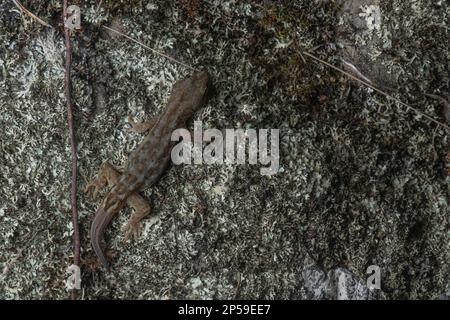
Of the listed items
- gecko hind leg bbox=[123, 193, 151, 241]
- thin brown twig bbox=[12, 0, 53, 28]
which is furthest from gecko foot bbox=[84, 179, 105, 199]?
thin brown twig bbox=[12, 0, 53, 28]

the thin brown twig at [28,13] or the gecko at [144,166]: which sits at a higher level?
the thin brown twig at [28,13]

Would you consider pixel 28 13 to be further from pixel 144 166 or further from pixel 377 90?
pixel 377 90

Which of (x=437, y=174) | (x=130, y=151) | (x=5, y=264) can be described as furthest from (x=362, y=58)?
(x=5, y=264)

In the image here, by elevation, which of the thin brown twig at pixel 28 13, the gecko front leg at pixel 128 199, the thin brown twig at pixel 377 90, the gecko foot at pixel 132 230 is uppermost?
the thin brown twig at pixel 28 13

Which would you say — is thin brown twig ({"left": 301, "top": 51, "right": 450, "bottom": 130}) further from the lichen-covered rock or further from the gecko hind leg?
the gecko hind leg

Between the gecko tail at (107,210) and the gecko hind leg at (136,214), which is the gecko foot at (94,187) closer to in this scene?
the gecko tail at (107,210)

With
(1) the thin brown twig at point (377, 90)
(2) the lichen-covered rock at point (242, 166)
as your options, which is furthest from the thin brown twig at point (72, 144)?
(1) the thin brown twig at point (377, 90)

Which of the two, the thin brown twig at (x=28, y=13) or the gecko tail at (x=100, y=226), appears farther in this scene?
the thin brown twig at (x=28, y=13)
